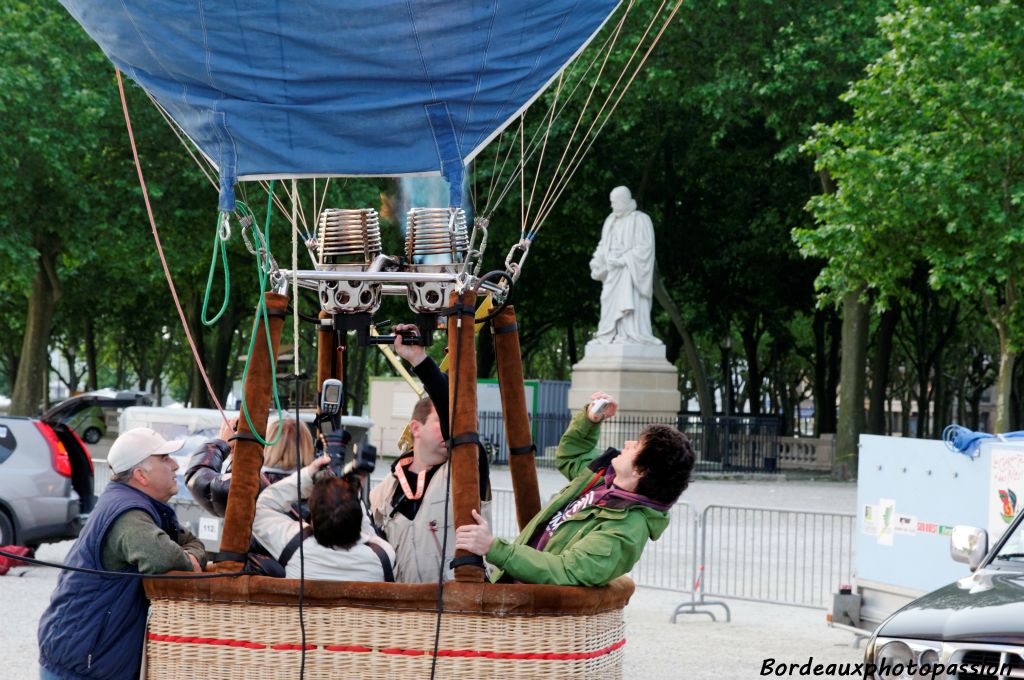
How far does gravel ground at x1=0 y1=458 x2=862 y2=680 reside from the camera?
9.59m

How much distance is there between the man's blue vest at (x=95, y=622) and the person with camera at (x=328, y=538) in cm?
49

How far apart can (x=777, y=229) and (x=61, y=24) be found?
706 inches

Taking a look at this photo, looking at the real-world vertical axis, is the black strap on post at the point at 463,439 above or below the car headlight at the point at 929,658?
above

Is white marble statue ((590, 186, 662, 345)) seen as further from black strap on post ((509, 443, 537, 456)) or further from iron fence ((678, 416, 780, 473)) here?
black strap on post ((509, 443, 537, 456))

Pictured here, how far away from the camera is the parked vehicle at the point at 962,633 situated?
16.3ft

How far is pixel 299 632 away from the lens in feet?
15.7

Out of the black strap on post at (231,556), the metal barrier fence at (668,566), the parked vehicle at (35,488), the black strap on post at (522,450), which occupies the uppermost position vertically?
the black strap on post at (522,450)

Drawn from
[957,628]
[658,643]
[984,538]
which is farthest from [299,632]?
[658,643]

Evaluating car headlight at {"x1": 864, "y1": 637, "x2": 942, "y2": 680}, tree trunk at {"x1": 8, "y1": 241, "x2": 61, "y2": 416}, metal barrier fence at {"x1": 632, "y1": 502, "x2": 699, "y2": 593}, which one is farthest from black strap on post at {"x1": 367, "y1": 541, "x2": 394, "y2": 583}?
tree trunk at {"x1": 8, "y1": 241, "x2": 61, "y2": 416}

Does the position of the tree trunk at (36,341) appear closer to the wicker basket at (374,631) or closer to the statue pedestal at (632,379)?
the statue pedestal at (632,379)

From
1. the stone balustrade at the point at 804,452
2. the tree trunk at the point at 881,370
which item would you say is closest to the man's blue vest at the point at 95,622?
the stone balustrade at the point at 804,452

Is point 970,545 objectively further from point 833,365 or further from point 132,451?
point 833,365

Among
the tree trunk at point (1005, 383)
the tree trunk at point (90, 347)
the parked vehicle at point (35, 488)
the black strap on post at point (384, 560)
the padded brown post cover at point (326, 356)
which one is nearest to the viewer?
the black strap on post at point (384, 560)

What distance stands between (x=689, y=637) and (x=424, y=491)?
6.13m
